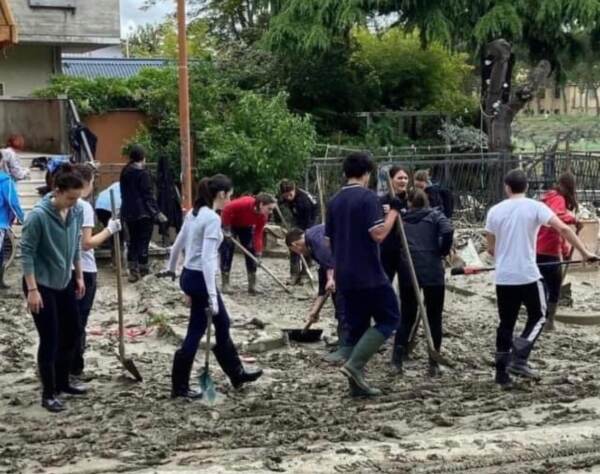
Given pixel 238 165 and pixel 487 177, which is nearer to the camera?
pixel 238 165

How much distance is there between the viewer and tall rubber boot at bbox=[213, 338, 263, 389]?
8.15m

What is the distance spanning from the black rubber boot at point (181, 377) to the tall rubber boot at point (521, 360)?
2480mm

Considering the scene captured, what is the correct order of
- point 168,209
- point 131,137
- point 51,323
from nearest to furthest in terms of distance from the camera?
1. point 51,323
2. point 168,209
3. point 131,137

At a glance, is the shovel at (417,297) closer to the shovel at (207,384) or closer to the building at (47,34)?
the shovel at (207,384)

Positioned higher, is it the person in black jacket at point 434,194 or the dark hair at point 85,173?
the dark hair at point 85,173

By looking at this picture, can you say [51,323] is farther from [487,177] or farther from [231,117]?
[487,177]

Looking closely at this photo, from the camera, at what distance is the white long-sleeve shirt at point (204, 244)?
305 inches

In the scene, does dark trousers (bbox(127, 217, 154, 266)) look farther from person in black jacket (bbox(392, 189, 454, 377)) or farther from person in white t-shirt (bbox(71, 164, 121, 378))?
person in black jacket (bbox(392, 189, 454, 377))

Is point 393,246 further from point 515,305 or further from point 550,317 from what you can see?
point 550,317

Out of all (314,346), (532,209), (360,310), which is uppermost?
(532,209)

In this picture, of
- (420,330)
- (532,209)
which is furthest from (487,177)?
(532,209)

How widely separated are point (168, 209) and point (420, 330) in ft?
25.0

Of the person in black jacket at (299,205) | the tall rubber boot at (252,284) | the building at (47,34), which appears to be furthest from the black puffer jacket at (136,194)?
Answer: the building at (47,34)

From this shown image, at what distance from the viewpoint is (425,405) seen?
306 inches
